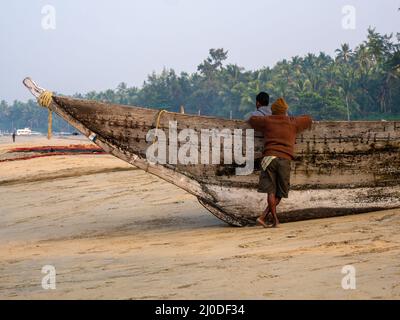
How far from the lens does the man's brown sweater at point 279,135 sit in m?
6.25

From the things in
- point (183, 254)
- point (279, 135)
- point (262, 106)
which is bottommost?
point (183, 254)

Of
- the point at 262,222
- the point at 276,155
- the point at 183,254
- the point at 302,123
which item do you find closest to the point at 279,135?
the point at 276,155

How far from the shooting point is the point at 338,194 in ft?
21.9

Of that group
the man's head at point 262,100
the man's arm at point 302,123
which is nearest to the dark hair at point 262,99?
the man's head at point 262,100

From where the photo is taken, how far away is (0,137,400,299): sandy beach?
3.80 metres

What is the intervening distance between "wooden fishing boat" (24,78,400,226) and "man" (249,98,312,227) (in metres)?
0.31

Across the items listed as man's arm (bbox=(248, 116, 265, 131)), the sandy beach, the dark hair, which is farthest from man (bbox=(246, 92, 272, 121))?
the sandy beach

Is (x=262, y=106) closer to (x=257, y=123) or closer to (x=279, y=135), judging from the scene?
(x=257, y=123)

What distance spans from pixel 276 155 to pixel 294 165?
1.56ft

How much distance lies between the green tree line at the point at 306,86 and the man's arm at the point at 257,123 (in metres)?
45.7

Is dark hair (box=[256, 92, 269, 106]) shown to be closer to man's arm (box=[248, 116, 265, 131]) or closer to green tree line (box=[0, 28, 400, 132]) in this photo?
man's arm (box=[248, 116, 265, 131])

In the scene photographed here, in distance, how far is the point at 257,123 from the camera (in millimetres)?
6371
